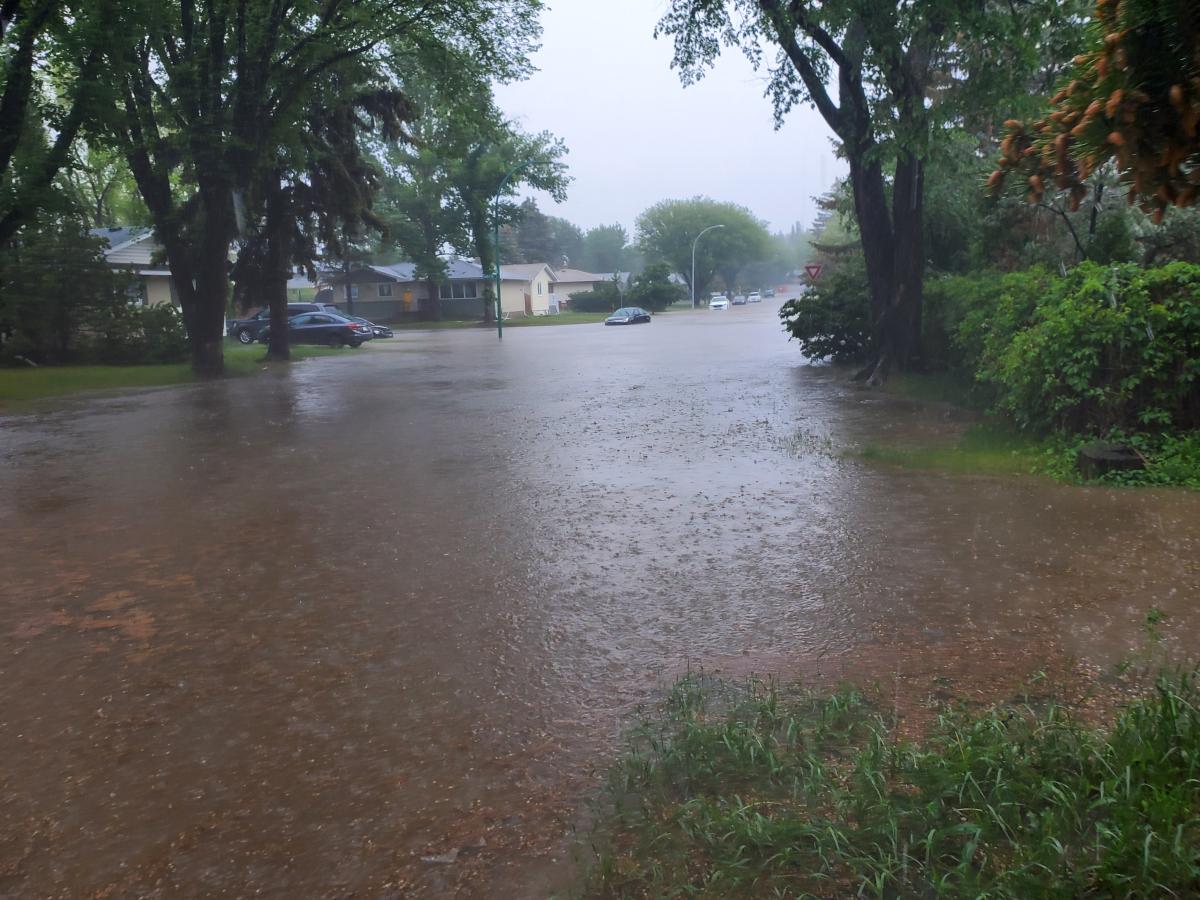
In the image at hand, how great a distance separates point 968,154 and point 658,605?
15878 mm

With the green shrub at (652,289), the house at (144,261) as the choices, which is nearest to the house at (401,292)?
the green shrub at (652,289)

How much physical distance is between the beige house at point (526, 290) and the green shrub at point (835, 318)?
5268 cm

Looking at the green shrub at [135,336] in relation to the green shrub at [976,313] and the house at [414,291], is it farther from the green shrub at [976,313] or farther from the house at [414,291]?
the house at [414,291]

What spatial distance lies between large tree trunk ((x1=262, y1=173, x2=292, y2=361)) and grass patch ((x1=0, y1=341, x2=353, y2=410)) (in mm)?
1599

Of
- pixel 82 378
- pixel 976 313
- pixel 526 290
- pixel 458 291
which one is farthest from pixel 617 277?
pixel 976 313

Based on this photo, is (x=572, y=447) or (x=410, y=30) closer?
(x=572, y=447)

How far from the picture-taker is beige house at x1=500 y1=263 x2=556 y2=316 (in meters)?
77.5

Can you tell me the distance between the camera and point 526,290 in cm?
8075

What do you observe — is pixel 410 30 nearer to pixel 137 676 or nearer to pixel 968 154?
pixel 968 154

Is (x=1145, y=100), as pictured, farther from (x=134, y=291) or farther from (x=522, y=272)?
(x=522, y=272)

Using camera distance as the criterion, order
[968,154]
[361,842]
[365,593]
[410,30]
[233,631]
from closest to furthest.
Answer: [361,842]
[233,631]
[365,593]
[968,154]
[410,30]

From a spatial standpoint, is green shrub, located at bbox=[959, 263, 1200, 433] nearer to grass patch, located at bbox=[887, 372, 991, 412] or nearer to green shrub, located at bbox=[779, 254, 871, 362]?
grass patch, located at bbox=[887, 372, 991, 412]

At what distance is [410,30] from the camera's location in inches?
893

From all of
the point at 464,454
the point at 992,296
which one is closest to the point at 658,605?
the point at 464,454
